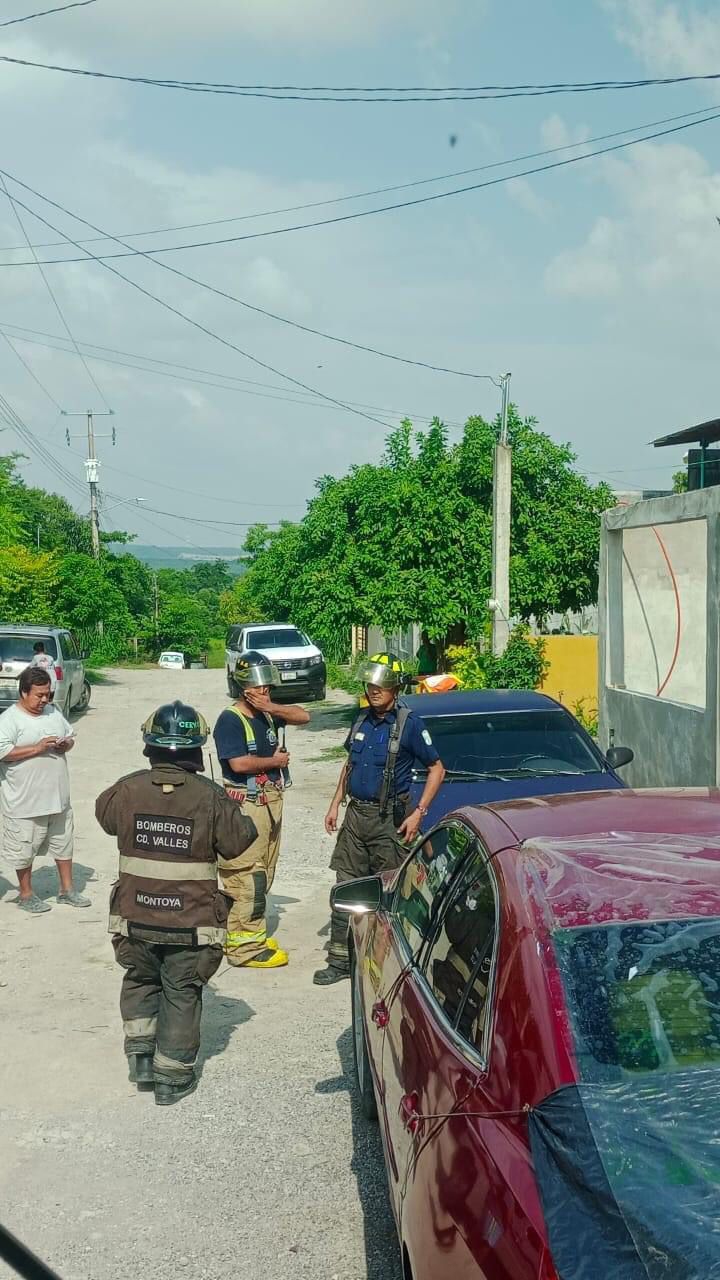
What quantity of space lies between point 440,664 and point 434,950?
18.0 m

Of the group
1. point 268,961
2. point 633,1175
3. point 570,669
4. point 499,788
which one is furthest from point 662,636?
point 633,1175

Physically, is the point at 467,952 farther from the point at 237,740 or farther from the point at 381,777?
the point at 237,740

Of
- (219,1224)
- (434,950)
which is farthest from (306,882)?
(434,950)

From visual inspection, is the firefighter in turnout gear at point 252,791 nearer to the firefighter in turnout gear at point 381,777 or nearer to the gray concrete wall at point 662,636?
the firefighter in turnout gear at point 381,777

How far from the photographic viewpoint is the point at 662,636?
12352mm

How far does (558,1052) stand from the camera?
2.61m

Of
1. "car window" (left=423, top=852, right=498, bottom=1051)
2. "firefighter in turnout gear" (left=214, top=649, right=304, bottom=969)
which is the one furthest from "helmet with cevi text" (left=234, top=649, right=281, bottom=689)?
"car window" (left=423, top=852, right=498, bottom=1051)

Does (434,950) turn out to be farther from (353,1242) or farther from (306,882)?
(306,882)

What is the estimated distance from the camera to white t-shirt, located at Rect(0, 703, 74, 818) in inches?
347

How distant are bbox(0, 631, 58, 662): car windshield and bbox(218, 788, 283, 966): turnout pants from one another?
13411 millimetres

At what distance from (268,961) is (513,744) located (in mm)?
2174

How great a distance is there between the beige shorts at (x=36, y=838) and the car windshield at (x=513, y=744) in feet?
9.00

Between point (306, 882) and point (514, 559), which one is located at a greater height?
point (514, 559)

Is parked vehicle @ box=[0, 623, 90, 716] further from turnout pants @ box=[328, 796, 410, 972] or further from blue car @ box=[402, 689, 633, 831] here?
turnout pants @ box=[328, 796, 410, 972]
